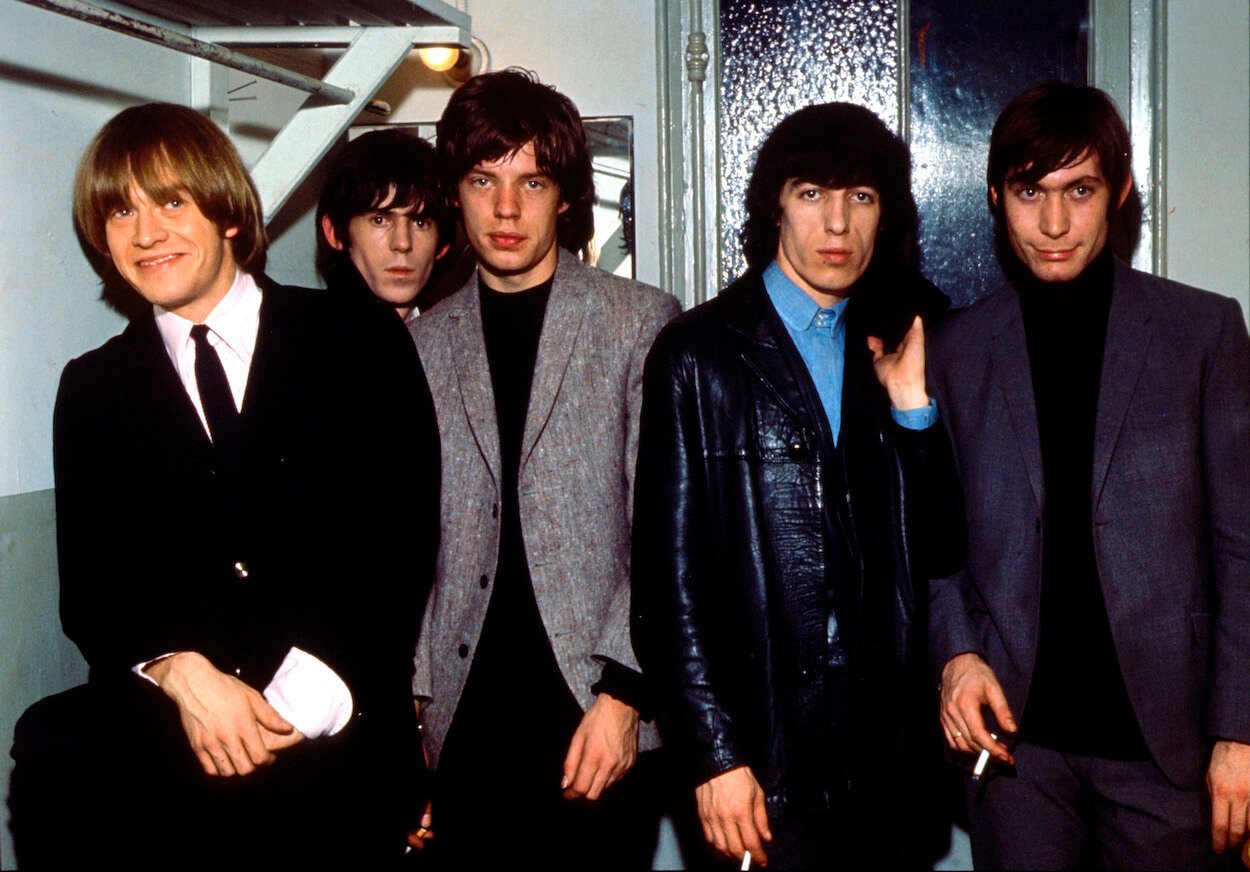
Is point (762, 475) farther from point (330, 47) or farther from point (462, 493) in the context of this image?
point (330, 47)

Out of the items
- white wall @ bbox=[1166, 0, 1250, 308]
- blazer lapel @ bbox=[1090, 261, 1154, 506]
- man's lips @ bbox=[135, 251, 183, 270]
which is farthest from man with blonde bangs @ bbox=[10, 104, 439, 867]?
Answer: white wall @ bbox=[1166, 0, 1250, 308]

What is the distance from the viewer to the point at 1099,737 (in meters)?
2.11

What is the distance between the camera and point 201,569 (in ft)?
6.66

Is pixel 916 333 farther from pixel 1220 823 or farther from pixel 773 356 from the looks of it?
pixel 1220 823

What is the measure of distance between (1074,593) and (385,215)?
5.90ft

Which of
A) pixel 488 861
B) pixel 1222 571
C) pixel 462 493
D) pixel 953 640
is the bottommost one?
pixel 488 861

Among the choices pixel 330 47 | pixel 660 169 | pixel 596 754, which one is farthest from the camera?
pixel 660 169

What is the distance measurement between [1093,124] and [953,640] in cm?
106

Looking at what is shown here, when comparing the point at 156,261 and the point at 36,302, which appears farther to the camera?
the point at 36,302

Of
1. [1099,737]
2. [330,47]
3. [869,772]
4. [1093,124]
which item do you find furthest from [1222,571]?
[330,47]

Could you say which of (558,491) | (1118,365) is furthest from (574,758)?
(1118,365)

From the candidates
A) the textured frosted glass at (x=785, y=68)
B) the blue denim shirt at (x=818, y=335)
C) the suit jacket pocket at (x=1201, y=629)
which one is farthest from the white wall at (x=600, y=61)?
the suit jacket pocket at (x=1201, y=629)

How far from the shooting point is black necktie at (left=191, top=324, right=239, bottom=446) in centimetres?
205

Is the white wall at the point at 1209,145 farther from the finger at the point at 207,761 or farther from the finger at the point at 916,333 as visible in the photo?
the finger at the point at 207,761
